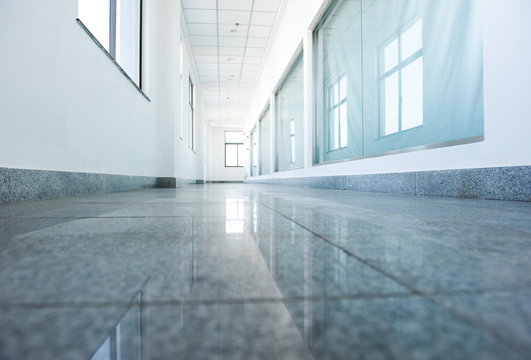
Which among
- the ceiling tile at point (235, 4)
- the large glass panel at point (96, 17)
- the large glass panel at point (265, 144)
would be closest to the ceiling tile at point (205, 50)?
the ceiling tile at point (235, 4)

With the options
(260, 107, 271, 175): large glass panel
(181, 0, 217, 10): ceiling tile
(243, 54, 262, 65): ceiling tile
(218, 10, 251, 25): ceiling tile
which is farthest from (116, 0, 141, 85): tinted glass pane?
(260, 107, 271, 175): large glass panel

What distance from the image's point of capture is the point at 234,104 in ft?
42.5

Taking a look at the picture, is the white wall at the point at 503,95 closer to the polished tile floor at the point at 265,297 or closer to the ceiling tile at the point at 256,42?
the polished tile floor at the point at 265,297

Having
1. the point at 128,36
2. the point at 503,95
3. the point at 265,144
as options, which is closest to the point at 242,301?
the point at 503,95

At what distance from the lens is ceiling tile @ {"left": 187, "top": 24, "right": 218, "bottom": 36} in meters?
6.26

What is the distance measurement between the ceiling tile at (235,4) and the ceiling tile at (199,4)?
0.13 meters

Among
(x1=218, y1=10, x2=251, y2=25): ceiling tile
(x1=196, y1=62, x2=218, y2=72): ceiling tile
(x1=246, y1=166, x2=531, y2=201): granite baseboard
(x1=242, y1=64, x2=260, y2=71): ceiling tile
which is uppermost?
(x1=242, y1=64, x2=260, y2=71): ceiling tile

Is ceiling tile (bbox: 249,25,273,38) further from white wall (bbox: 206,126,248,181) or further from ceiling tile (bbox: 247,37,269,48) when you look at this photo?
white wall (bbox: 206,126,248,181)

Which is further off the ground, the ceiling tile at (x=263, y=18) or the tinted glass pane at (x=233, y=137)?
the ceiling tile at (x=263, y=18)

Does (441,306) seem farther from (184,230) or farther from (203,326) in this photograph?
(184,230)

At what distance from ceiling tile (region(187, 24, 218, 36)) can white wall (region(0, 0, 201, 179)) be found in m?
3.24

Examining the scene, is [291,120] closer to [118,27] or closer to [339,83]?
[339,83]

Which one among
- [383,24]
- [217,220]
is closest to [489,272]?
[217,220]

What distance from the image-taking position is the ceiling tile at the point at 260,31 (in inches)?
250
